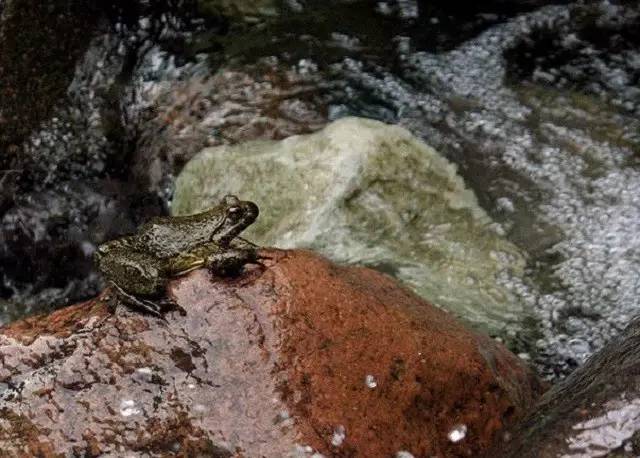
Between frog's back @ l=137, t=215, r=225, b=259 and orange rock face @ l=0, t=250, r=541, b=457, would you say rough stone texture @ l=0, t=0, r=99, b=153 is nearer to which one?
frog's back @ l=137, t=215, r=225, b=259

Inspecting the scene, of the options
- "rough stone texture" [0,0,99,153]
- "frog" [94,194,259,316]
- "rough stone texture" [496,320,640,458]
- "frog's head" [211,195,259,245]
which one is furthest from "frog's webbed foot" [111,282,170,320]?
"rough stone texture" [0,0,99,153]

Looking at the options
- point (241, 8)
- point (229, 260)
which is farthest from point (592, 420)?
point (241, 8)

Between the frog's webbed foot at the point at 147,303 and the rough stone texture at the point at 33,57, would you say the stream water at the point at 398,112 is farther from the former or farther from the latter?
the frog's webbed foot at the point at 147,303

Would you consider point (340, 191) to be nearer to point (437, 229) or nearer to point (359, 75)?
point (437, 229)

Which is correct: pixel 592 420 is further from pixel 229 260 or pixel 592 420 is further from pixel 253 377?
pixel 229 260

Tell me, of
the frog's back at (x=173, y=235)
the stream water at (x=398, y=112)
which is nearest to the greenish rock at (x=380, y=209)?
the stream water at (x=398, y=112)

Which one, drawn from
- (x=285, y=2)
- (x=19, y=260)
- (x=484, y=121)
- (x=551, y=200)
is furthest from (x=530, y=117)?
(x=19, y=260)
